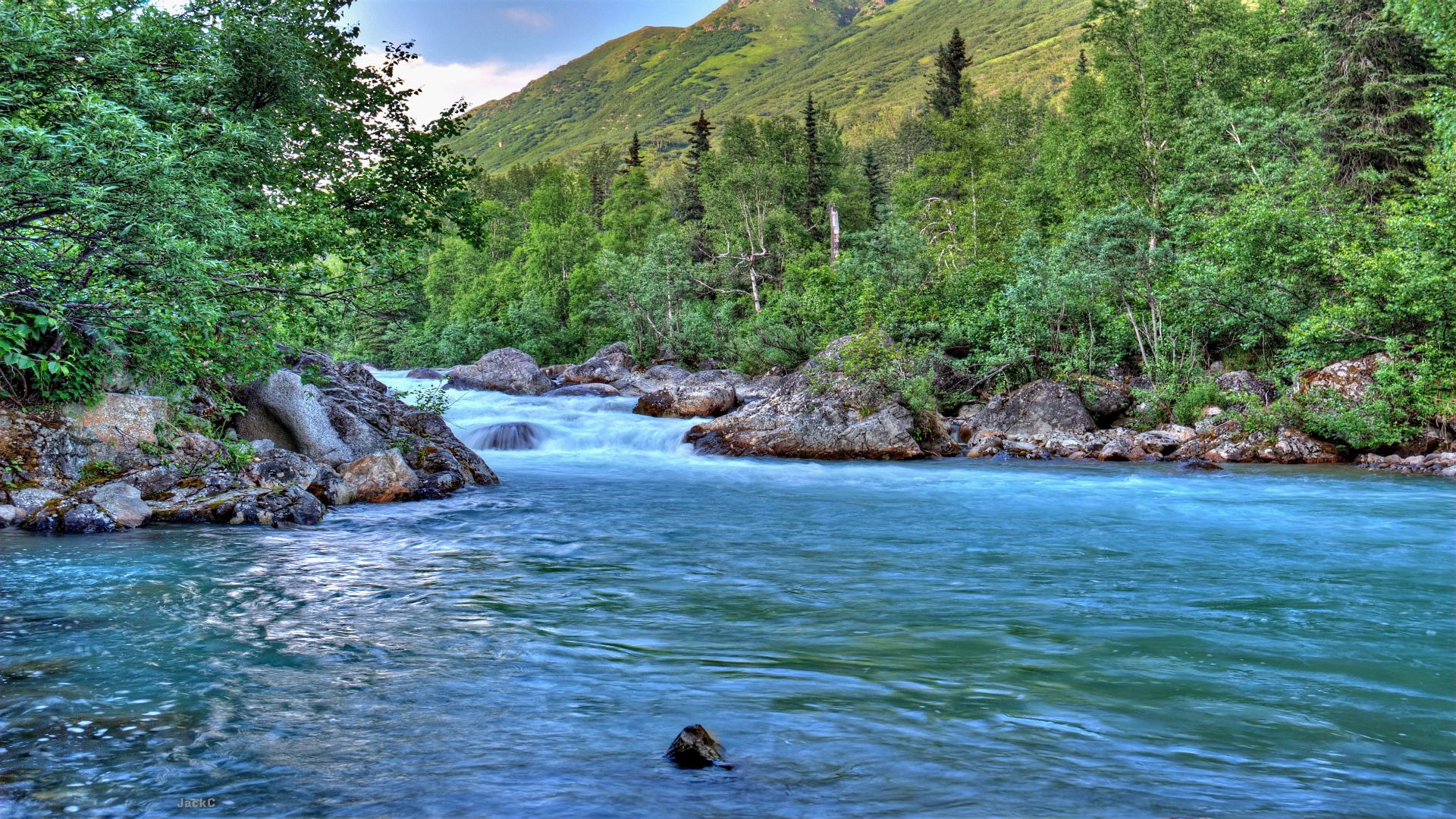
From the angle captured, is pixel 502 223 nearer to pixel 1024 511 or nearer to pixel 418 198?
pixel 418 198

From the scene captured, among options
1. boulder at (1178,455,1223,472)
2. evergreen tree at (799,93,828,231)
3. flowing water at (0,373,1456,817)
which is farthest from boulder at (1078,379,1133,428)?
evergreen tree at (799,93,828,231)

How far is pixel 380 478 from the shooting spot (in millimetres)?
14344

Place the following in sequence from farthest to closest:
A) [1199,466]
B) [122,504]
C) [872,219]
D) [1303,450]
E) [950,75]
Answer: [872,219]
[950,75]
[1303,450]
[1199,466]
[122,504]

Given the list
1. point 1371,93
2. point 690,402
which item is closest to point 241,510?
point 690,402

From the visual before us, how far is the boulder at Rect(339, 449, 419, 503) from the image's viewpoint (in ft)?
46.3

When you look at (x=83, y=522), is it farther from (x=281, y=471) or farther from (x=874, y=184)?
(x=874, y=184)

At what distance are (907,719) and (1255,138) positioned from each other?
2900 cm

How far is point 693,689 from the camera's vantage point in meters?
5.43

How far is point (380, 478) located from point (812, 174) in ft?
135

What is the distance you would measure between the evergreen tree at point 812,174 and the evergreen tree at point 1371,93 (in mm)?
27694

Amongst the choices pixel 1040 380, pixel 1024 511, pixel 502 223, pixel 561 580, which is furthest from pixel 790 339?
pixel 502 223

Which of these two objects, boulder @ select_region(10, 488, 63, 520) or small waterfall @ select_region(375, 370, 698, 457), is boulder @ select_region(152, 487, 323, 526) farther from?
small waterfall @ select_region(375, 370, 698, 457)

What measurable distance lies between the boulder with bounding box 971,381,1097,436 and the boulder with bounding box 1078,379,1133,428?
51 centimetres

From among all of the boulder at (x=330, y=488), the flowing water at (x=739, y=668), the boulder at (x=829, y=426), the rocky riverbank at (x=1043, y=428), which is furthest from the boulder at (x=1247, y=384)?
the boulder at (x=330, y=488)
